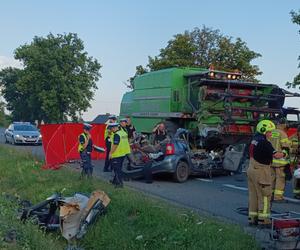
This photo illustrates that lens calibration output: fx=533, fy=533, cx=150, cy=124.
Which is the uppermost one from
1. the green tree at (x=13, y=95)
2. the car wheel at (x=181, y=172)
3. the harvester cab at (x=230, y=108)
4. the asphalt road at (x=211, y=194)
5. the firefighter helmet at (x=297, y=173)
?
the green tree at (x=13, y=95)

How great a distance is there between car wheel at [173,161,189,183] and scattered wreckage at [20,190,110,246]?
5265mm

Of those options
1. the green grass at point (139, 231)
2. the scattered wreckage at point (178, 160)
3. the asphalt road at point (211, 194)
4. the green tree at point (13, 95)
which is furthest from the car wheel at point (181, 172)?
the green tree at point (13, 95)

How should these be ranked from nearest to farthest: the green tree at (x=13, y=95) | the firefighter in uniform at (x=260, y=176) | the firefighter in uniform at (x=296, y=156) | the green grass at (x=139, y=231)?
the green grass at (x=139, y=231), the firefighter in uniform at (x=260, y=176), the firefighter in uniform at (x=296, y=156), the green tree at (x=13, y=95)

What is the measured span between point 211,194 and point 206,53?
A: 105 ft

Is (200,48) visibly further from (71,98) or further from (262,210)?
(262,210)

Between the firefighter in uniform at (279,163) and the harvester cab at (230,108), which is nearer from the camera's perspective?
the firefighter in uniform at (279,163)

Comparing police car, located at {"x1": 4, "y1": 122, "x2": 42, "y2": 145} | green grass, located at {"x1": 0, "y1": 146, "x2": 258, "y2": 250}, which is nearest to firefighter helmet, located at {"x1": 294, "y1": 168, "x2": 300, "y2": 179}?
green grass, located at {"x1": 0, "y1": 146, "x2": 258, "y2": 250}

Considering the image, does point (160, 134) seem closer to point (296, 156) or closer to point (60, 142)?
point (296, 156)

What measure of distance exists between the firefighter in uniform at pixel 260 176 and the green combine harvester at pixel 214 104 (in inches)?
275

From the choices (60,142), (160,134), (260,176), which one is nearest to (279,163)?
(260,176)

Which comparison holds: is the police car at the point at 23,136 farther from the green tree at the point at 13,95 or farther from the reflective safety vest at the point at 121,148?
the green tree at the point at 13,95

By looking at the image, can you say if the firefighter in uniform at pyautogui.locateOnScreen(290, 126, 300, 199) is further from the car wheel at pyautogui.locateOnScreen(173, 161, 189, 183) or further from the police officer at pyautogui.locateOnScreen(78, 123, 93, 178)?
the police officer at pyautogui.locateOnScreen(78, 123, 93, 178)

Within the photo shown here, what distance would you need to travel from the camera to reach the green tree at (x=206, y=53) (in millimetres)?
42000

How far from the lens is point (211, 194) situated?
12.0m
